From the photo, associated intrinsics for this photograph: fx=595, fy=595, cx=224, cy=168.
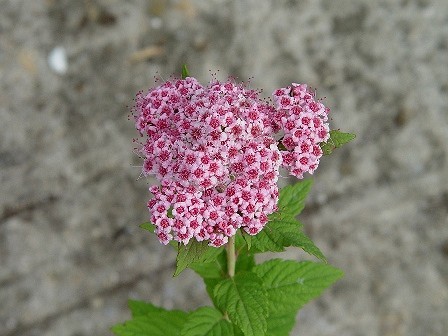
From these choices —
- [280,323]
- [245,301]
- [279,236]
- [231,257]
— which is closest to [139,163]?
[280,323]

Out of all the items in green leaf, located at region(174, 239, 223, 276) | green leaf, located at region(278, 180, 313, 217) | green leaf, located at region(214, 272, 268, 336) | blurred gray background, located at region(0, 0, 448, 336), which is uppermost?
blurred gray background, located at region(0, 0, 448, 336)

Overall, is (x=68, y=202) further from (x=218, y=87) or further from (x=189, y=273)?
(x=218, y=87)

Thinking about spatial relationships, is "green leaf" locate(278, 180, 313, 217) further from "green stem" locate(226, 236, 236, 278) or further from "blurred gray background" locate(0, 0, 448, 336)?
"blurred gray background" locate(0, 0, 448, 336)

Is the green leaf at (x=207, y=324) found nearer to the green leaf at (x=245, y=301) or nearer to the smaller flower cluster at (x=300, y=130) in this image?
the green leaf at (x=245, y=301)

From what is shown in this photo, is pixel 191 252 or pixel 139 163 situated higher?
pixel 139 163

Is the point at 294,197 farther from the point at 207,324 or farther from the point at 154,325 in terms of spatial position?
the point at 154,325

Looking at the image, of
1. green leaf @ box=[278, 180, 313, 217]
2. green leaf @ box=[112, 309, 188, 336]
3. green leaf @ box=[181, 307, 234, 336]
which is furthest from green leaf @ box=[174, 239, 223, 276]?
green leaf @ box=[112, 309, 188, 336]

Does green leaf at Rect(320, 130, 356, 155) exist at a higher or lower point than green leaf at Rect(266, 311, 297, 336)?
higher
